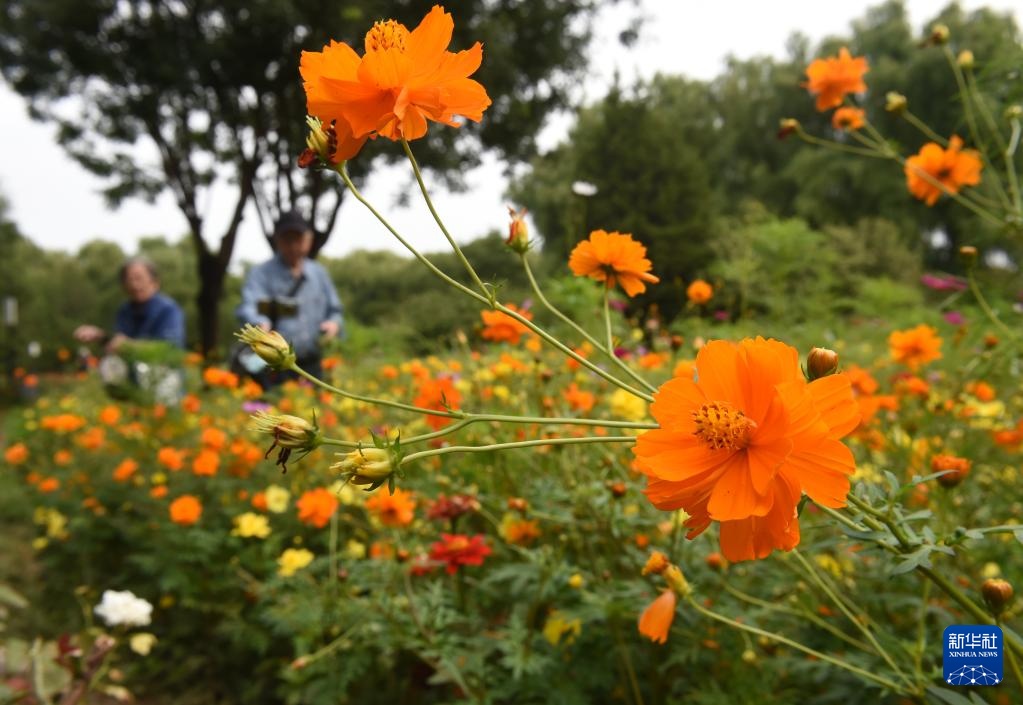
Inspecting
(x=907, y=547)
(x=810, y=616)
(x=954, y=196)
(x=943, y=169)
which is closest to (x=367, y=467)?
(x=907, y=547)

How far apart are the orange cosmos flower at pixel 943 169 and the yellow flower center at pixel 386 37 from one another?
41.2 inches

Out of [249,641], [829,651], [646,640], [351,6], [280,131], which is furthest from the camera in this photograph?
[280,131]

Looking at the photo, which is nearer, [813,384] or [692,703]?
[813,384]

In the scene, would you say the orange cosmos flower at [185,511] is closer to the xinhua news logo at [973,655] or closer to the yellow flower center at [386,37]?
the yellow flower center at [386,37]

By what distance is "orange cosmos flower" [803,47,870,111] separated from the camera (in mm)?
1362

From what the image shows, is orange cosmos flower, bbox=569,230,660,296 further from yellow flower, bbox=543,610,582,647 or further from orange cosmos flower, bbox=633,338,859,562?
yellow flower, bbox=543,610,582,647

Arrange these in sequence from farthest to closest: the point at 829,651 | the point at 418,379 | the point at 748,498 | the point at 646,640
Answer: the point at 418,379
the point at 646,640
the point at 829,651
the point at 748,498

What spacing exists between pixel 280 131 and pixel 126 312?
4.37 meters

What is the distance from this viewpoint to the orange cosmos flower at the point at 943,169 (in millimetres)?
1206

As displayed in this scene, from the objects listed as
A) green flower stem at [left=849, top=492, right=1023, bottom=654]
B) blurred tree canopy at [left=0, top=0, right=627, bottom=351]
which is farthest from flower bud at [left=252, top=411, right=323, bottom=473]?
blurred tree canopy at [left=0, top=0, right=627, bottom=351]

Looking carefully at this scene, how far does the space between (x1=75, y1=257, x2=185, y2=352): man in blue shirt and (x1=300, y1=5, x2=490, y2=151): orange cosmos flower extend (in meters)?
3.47

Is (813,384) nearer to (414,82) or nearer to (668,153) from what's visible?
(414,82)

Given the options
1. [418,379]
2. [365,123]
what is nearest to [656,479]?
[365,123]

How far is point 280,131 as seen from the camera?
7461 mm
